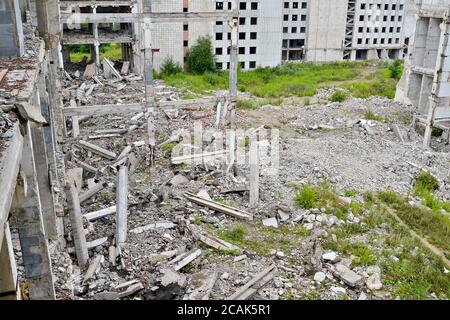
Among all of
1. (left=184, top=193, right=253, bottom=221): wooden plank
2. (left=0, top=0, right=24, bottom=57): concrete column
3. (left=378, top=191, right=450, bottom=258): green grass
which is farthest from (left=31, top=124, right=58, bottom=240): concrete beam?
(left=378, top=191, right=450, bottom=258): green grass

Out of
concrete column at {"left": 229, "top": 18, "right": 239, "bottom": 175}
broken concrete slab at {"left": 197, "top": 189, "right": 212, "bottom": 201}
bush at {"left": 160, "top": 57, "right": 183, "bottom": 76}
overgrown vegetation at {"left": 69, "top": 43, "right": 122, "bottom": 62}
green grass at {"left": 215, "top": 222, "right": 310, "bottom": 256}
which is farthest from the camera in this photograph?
overgrown vegetation at {"left": 69, "top": 43, "right": 122, "bottom": 62}

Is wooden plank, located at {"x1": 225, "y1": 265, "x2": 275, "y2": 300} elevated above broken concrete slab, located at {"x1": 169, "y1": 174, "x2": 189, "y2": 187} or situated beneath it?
situated beneath

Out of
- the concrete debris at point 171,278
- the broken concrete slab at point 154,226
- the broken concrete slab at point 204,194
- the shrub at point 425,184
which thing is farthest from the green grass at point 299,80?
the concrete debris at point 171,278

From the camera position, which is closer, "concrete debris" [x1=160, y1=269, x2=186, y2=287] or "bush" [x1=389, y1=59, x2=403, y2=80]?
"concrete debris" [x1=160, y1=269, x2=186, y2=287]

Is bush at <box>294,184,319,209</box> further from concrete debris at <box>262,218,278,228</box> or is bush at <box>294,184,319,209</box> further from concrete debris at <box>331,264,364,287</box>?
concrete debris at <box>331,264,364,287</box>

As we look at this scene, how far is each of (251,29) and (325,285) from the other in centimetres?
2791

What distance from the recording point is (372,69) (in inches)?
1537

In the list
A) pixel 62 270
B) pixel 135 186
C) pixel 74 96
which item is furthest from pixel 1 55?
pixel 74 96

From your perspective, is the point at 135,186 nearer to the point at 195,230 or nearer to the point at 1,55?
the point at 195,230

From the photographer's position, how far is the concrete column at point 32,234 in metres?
6.32

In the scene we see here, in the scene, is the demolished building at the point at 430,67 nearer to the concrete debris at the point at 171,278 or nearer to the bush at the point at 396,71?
the bush at the point at 396,71

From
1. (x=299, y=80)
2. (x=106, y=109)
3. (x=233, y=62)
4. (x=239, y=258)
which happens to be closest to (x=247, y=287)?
(x=239, y=258)

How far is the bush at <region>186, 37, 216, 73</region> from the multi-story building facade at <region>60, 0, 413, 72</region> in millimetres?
627

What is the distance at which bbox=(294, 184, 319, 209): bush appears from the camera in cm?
1370
